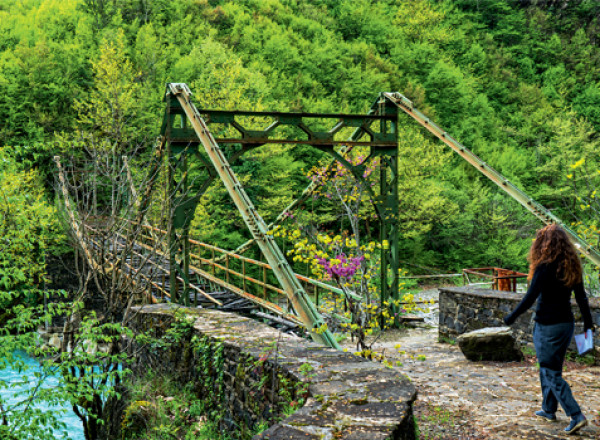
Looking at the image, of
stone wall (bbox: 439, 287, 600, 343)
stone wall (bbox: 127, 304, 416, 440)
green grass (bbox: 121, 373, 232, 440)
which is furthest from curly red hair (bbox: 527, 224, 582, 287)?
stone wall (bbox: 439, 287, 600, 343)

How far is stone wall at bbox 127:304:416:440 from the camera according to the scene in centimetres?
302

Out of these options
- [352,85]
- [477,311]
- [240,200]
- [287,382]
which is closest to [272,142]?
[240,200]

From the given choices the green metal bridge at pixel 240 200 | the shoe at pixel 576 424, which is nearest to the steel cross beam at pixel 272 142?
the green metal bridge at pixel 240 200

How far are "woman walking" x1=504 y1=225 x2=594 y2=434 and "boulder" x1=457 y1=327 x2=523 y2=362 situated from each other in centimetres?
312

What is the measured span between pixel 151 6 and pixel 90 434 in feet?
139

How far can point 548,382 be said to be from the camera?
402 cm

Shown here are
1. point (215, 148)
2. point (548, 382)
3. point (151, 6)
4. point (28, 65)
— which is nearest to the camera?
point (548, 382)

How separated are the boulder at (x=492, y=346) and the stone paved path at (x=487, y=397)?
0.15 m

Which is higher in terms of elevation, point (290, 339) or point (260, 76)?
point (260, 76)

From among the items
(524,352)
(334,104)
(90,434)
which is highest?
(334,104)

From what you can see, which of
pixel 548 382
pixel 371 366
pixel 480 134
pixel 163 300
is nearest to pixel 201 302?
pixel 163 300

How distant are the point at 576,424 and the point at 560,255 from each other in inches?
51.7

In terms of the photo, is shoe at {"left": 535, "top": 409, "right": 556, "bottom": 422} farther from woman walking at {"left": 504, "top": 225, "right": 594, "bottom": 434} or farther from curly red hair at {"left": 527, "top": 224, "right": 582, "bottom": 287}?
curly red hair at {"left": 527, "top": 224, "right": 582, "bottom": 287}

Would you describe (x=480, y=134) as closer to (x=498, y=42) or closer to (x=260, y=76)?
(x=260, y=76)
